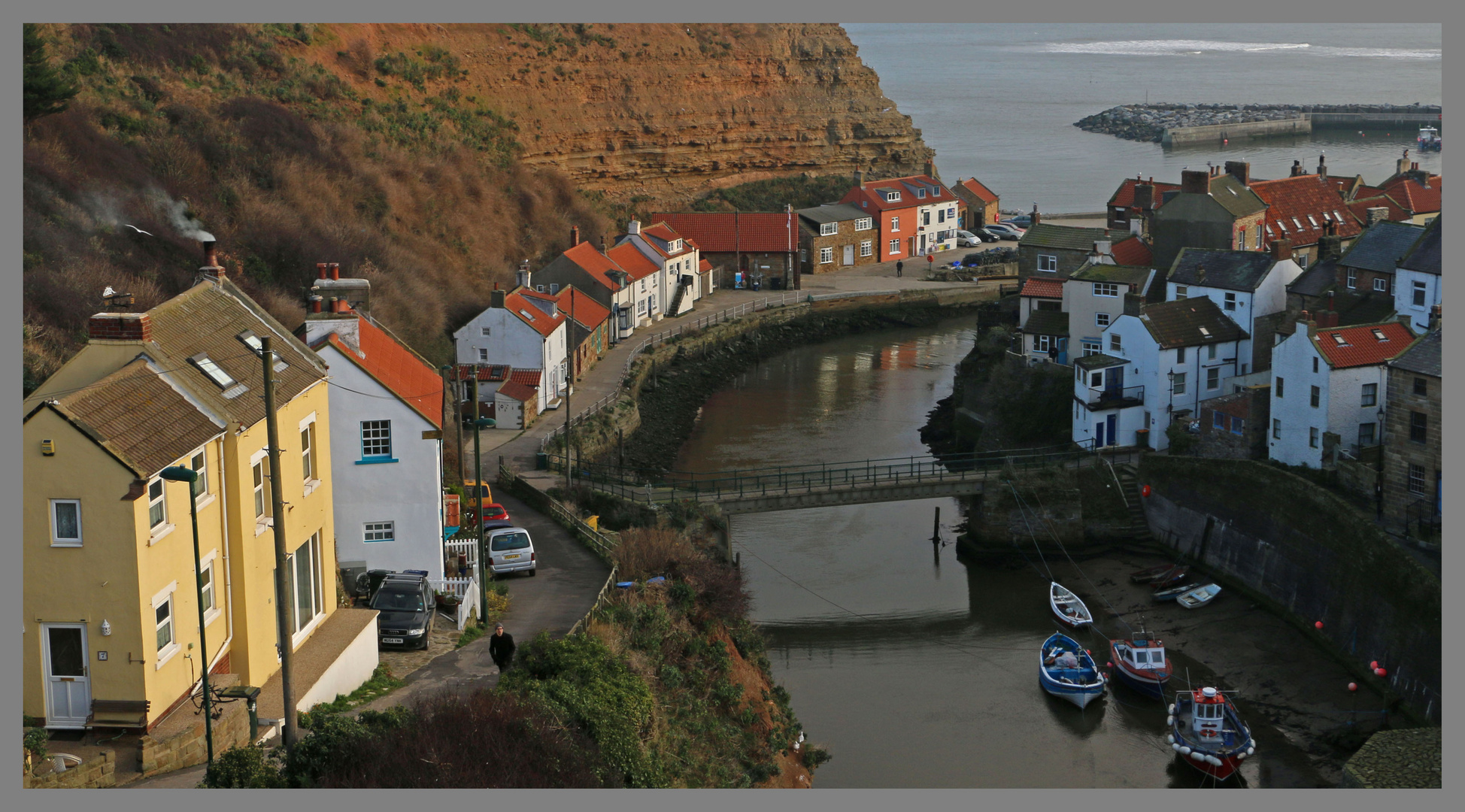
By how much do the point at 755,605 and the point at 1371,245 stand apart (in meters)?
20.0

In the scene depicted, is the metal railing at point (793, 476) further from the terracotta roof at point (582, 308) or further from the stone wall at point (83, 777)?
the stone wall at point (83, 777)

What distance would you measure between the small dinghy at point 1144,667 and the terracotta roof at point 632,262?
30.8 metres

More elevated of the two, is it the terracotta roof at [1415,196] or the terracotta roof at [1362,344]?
the terracotta roof at [1415,196]

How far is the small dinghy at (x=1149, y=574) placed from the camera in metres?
34.2

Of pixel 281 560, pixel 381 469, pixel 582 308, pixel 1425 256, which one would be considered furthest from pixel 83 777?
pixel 582 308

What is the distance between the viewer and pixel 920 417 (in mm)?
48812

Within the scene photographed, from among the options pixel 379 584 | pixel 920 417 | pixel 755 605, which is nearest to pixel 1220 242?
pixel 920 417

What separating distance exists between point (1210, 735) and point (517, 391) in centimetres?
2263

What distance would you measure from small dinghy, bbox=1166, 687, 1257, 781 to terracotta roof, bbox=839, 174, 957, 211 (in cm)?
4782

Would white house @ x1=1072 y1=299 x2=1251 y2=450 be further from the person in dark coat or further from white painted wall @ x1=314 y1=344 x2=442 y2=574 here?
the person in dark coat

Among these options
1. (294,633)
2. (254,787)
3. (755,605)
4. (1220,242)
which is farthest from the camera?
(1220,242)

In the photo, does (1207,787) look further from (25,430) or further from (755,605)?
(25,430)

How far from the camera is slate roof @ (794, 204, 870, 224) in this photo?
6912cm

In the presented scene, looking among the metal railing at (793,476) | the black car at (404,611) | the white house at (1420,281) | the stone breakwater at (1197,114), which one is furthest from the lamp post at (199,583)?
the stone breakwater at (1197,114)
